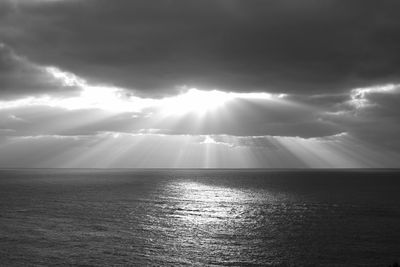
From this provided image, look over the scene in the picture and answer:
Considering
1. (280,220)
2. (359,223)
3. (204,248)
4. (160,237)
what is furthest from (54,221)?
(359,223)

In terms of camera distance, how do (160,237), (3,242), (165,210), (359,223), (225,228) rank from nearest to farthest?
(3,242) < (160,237) < (225,228) < (359,223) < (165,210)

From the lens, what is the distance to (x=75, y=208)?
10681 cm

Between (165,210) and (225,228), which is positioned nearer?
(225,228)

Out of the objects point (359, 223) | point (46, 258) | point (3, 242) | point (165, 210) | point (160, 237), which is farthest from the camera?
point (165, 210)

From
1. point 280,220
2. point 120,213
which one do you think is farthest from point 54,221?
point 280,220

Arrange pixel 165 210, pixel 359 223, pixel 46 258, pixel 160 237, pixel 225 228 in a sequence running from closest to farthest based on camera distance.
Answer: pixel 46 258, pixel 160 237, pixel 225 228, pixel 359 223, pixel 165 210

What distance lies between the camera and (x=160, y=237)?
69.2 meters

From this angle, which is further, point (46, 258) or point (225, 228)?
point (225, 228)

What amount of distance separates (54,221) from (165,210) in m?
32.8

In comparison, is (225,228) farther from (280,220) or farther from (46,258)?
(46,258)

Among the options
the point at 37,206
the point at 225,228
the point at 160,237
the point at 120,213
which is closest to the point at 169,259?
the point at 160,237

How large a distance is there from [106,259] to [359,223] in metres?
59.6

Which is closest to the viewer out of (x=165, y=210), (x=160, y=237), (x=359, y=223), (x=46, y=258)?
(x=46, y=258)

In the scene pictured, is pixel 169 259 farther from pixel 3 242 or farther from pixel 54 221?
pixel 54 221
